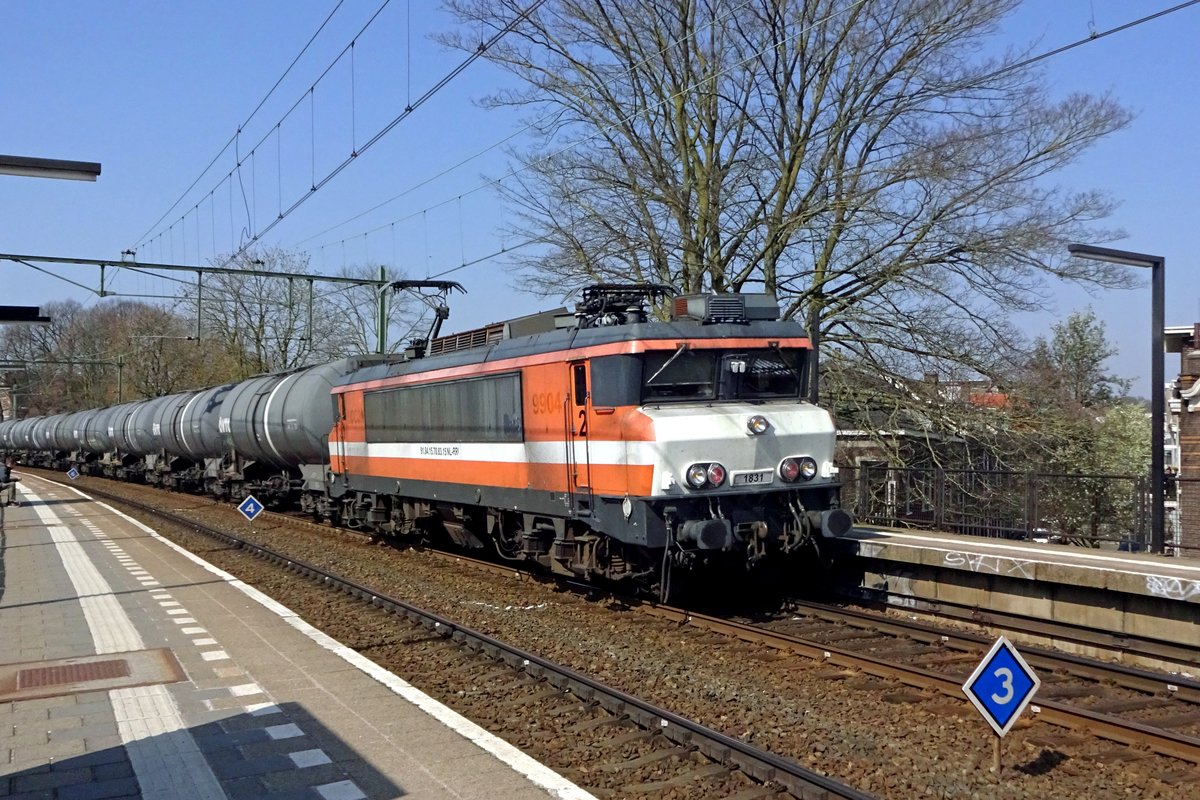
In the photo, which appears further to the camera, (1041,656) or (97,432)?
(97,432)

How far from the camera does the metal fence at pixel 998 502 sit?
1584 centimetres

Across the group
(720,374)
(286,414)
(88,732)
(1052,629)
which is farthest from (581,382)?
(286,414)

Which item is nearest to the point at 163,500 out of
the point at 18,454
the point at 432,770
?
the point at 432,770

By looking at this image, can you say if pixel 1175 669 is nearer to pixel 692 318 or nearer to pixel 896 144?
pixel 692 318

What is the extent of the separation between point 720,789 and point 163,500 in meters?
33.1

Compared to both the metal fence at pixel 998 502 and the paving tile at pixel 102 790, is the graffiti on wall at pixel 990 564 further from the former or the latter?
the paving tile at pixel 102 790

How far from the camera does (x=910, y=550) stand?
12.8m

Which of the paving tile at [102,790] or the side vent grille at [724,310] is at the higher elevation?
the side vent grille at [724,310]

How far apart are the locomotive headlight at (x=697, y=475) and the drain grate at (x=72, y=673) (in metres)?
5.75

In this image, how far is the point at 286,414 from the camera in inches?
968

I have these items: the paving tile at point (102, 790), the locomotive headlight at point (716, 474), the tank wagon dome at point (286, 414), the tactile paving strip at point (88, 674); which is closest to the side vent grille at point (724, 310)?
the locomotive headlight at point (716, 474)

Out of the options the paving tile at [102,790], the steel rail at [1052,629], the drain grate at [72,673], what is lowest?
the steel rail at [1052,629]

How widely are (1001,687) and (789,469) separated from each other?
521 cm

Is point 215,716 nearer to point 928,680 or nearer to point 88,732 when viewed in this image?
point 88,732
